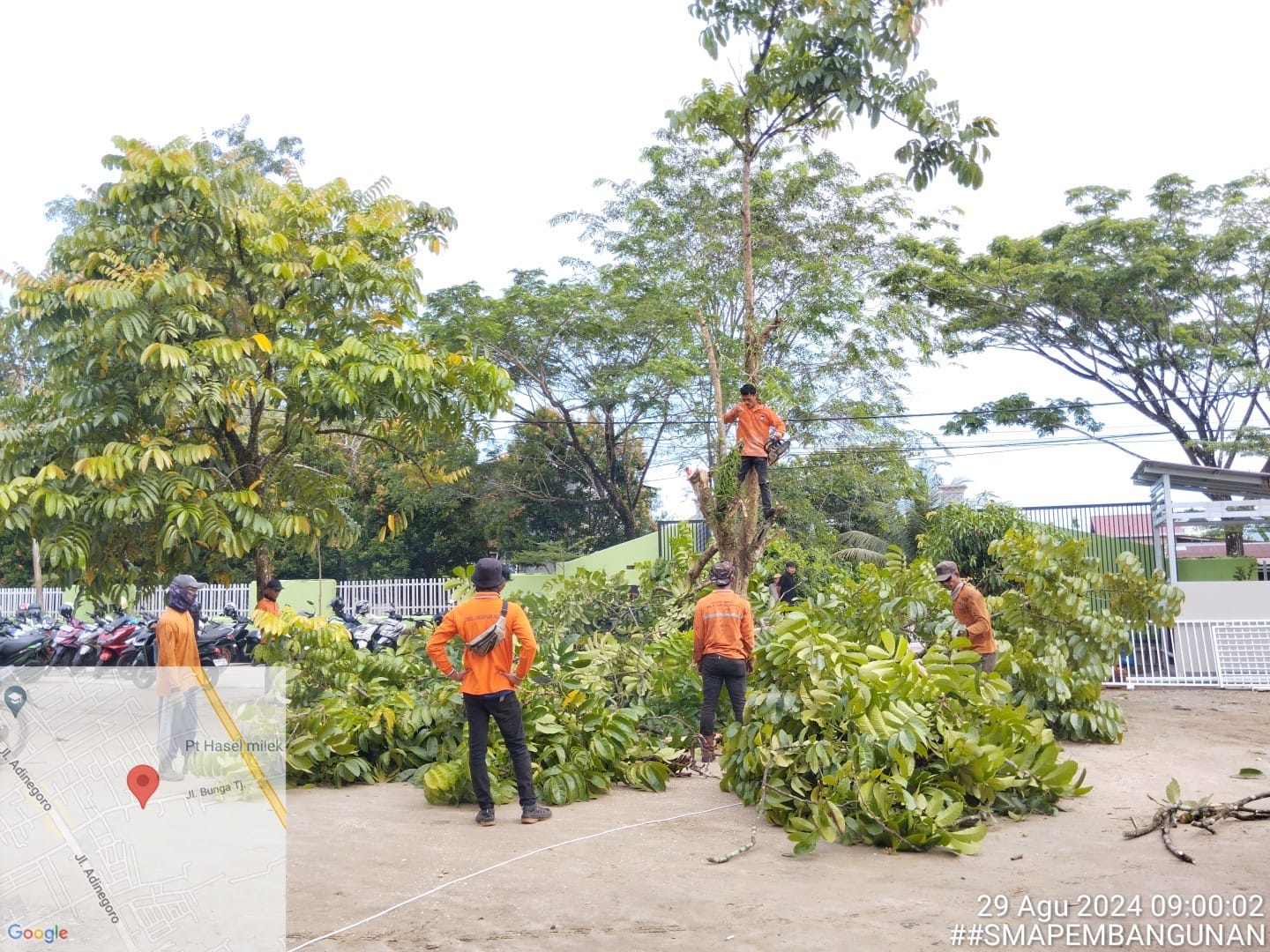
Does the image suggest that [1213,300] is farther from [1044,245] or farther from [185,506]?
[185,506]

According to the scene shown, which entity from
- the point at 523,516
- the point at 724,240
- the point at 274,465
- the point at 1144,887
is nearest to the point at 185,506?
the point at 274,465

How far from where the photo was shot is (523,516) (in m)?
27.0

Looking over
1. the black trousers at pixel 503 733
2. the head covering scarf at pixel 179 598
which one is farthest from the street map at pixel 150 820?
the black trousers at pixel 503 733

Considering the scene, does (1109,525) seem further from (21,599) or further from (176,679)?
(21,599)

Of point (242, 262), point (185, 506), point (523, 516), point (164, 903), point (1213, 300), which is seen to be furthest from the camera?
point (523, 516)

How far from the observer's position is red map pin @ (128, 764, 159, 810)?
522 cm

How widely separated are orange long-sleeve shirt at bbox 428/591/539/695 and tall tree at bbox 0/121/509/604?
326cm

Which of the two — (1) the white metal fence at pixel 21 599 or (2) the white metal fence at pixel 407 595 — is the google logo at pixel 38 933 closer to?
(2) the white metal fence at pixel 407 595

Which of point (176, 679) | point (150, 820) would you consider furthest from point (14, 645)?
point (150, 820)

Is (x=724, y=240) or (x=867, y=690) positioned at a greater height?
(x=724, y=240)

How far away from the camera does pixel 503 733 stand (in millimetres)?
6418

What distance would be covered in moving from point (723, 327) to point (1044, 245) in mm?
6918

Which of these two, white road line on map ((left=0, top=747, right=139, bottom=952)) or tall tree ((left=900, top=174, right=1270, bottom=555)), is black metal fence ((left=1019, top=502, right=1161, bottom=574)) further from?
white road line on map ((left=0, top=747, right=139, bottom=952))

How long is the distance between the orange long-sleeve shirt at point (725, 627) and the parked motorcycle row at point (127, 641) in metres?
5.57
